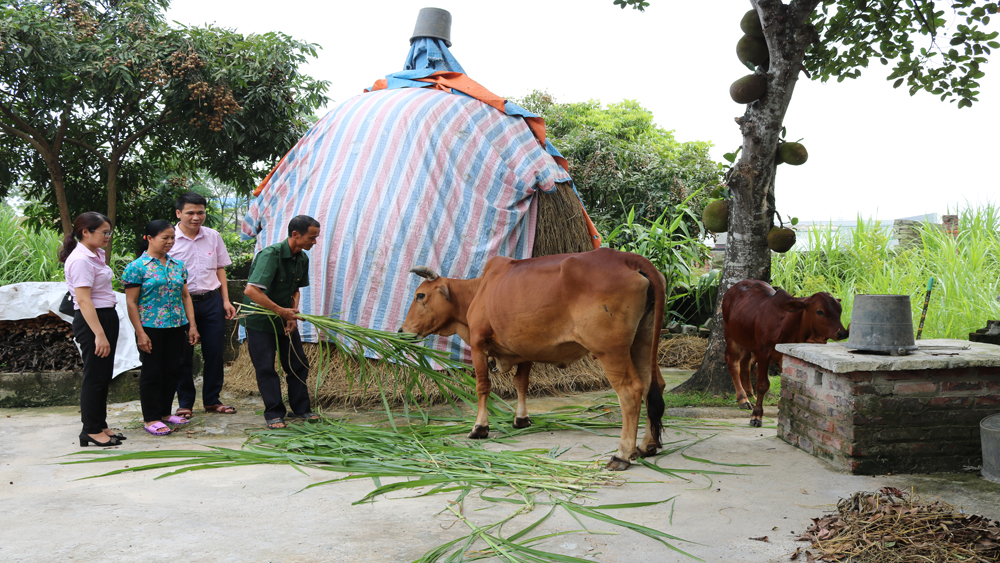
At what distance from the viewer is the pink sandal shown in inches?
187

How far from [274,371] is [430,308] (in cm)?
118

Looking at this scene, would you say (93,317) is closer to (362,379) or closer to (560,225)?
(362,379)

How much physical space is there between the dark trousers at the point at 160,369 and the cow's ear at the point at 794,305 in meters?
4.09

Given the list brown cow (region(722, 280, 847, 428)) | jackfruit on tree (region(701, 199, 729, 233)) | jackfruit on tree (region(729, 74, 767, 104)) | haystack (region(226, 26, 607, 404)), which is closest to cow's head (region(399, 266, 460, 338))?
haystack (region(226, 26, 607, 404))

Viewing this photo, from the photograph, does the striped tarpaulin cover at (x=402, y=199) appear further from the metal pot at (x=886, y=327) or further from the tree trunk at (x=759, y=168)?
the metal pot at (x=886, y=327)

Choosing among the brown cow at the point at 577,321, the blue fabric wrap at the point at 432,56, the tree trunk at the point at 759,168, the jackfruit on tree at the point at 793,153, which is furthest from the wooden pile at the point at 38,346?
the jackfruit on tree at the point at 793,153

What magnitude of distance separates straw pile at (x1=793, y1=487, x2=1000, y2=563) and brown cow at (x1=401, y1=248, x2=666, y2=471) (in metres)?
1.22

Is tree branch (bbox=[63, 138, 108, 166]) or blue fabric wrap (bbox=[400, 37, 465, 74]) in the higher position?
blue fabric wrap (bbox=[400, 37, 465, 74])

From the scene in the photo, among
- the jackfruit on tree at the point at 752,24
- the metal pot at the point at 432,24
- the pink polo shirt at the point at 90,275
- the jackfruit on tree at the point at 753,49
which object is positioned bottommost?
the pink polo shirt at the point at 90,275

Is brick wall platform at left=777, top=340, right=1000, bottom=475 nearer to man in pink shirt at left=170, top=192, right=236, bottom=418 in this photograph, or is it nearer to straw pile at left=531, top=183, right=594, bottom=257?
straw pile at left=531, top=183, right=594, bottom=257

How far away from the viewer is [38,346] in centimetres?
623

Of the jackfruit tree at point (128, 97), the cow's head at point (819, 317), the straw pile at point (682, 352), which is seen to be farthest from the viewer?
the straw pile at point (682, 352)

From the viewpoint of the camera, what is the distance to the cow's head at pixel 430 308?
5.02m

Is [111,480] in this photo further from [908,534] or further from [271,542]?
[908,534]
